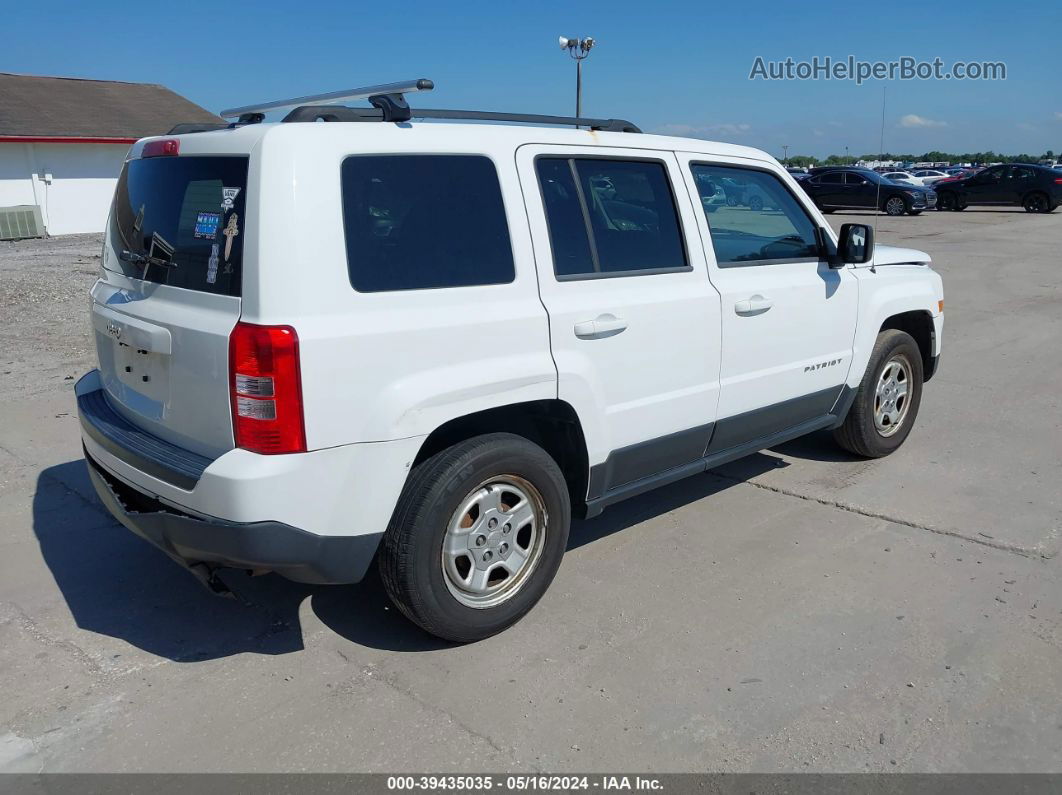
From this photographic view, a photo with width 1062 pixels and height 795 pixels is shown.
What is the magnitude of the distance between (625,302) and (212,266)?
1668mm

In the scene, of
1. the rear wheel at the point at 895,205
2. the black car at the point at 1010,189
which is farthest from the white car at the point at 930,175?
the rear wheel at the point at 895,205

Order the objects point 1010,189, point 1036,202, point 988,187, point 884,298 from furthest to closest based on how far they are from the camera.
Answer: point 988,187 → point 1010,189 → point 1036,202 → point 884,298

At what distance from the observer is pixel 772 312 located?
4539 mm

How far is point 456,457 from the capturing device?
3363 millimetres

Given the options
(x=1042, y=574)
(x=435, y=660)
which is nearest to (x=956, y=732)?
(x=1042, y=574)

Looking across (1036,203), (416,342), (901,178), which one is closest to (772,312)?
(416,342)

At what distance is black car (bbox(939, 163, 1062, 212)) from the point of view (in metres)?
28.4

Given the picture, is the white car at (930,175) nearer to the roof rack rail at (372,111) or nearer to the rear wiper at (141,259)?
the roof rack rail at (372,111)

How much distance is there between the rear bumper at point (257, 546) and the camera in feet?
9.89

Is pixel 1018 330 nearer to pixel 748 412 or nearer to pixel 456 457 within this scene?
pixel 748 412

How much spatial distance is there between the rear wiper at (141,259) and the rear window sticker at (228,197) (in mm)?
389

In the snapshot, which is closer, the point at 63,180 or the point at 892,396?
the point at 892,396

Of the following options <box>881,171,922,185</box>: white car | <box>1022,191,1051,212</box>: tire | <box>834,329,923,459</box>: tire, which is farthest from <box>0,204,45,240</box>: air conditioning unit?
<box>1022,191,1051,212</box>: tire

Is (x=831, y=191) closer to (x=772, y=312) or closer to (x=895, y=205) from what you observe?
(x=895, y=205)
